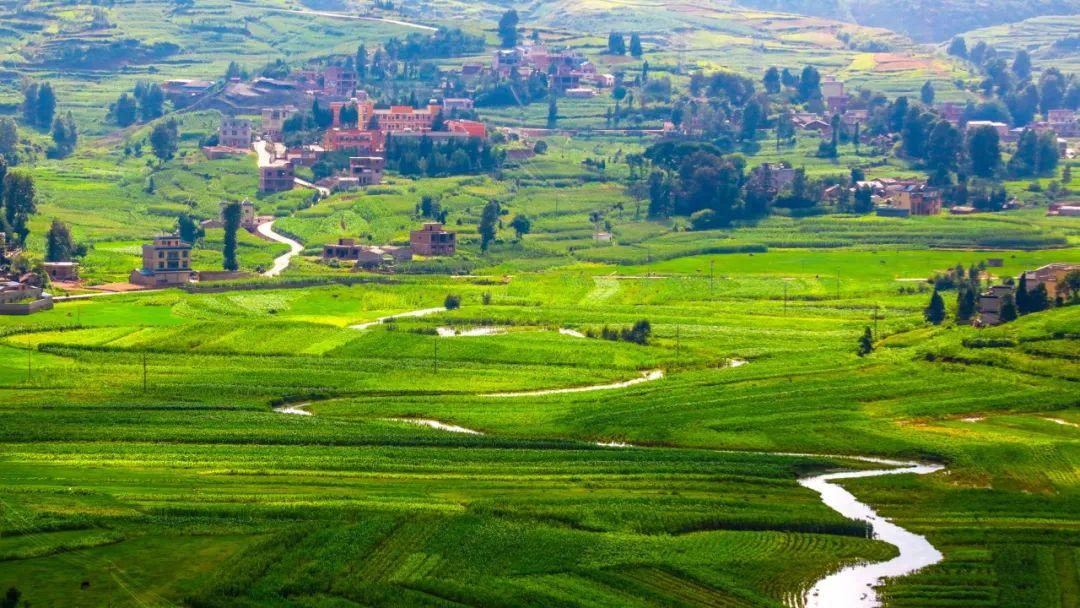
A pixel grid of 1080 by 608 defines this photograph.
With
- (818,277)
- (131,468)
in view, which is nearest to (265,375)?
(131,468)

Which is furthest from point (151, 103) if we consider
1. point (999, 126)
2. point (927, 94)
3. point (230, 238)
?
point (999, 126)

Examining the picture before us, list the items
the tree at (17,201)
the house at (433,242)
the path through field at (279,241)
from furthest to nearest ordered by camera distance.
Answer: the house at (433,242) → the tree at (17,201) → the path through field at (279,241)

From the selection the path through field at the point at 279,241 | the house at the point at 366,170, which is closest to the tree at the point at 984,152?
the house at the point at 366,170

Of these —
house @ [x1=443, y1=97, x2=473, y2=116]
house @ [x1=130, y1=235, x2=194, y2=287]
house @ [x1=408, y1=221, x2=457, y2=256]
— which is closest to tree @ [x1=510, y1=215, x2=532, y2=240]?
house @ [x1=408, y1=221, x2=457, y2=256]

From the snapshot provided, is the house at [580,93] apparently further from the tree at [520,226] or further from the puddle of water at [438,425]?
the puddle of water at [438,425]

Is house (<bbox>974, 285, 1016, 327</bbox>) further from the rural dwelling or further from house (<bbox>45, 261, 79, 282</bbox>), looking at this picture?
house (<bbox>45, 261, 79, 282</bbox>)

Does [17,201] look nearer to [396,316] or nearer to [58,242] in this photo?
[58,242]

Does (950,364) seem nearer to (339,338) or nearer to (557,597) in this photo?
(339,338)
